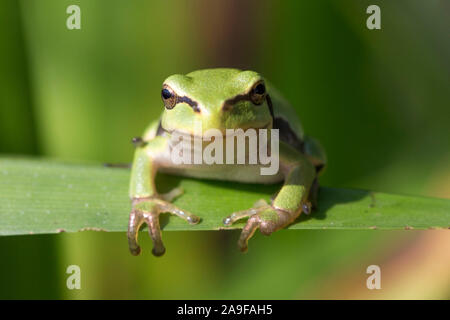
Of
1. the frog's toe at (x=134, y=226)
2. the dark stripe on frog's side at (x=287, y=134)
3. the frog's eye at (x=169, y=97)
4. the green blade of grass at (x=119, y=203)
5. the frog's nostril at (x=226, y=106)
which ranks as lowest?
the frog's toe at (x=134, y=226)

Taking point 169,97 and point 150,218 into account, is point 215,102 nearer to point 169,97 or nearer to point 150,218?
point 169,97

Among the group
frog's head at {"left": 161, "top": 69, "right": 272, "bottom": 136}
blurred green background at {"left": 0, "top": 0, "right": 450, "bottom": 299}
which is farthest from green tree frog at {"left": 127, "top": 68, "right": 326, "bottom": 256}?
blurred green background at {"left": 0, "top": 0, "right": 450, "bottom": 299}

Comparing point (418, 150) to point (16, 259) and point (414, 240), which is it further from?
point (16, 259)

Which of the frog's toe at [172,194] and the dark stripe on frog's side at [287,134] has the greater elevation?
the dark stripe on frog's side at [287,134]

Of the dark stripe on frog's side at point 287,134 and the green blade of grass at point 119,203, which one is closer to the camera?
the green blade of grass at point 119,203

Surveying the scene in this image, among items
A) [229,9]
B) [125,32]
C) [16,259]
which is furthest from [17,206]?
[229,9]

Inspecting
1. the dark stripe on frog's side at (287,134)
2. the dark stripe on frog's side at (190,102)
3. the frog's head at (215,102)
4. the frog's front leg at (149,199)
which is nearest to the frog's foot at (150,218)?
the frog's front leg at (149,199)

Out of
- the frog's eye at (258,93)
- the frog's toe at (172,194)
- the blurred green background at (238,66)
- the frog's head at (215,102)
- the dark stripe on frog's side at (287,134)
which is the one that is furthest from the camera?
the blurred green background at (238,66)

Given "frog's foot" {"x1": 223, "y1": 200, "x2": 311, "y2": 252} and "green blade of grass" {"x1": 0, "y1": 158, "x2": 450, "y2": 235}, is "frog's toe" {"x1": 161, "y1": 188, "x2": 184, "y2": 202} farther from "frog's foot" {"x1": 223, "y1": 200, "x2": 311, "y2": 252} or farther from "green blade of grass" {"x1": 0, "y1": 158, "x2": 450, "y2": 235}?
"frog's foot" {"x1": 223, "y1": 200, "x2": 311, "y2": 252}

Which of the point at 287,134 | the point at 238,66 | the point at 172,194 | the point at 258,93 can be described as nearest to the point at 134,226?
the point at 172,194

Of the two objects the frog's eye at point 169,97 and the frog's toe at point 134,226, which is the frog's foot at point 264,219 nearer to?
the frog's toe at point 134,226
